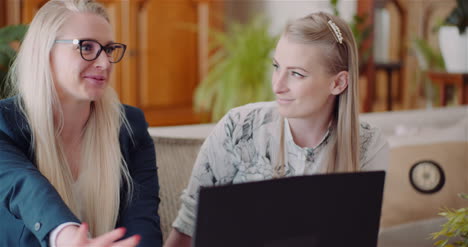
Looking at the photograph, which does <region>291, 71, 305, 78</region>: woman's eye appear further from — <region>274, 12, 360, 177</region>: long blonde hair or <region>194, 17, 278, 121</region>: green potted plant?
<region>194, 17, 278, 121</region>: green potted plant

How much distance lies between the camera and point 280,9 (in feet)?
17.4

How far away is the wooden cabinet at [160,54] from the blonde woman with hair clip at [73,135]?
3.19 metres

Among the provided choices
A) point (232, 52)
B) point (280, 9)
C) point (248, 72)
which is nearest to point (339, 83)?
point (248, 72)

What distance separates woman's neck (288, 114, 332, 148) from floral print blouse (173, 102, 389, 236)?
2cm

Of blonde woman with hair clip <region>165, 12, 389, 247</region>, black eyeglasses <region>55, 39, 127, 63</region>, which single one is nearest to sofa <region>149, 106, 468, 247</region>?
blonde woman with hair clip <region>165, 12, 389, 247</region>

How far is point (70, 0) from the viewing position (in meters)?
1.32

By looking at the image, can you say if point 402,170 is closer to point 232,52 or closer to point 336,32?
point 336,32

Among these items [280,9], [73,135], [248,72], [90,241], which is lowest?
[90,241]

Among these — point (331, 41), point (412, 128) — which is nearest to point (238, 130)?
point (331, 41)

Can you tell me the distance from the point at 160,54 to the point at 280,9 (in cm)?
125

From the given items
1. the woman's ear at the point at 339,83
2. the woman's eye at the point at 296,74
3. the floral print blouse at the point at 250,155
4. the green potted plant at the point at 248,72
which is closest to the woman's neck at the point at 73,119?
the floral print blouse at the point at 250,155

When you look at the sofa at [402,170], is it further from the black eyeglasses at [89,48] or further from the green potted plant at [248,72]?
the green potted plant at [248,72]

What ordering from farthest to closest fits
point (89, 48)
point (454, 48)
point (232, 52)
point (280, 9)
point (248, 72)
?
1. point (280, 9)
2. point (232, 52)
3. point (248, 72)
4. point (454, 48)
5. point (89, 48)

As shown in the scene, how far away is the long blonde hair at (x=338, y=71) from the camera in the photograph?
4.48 ft
